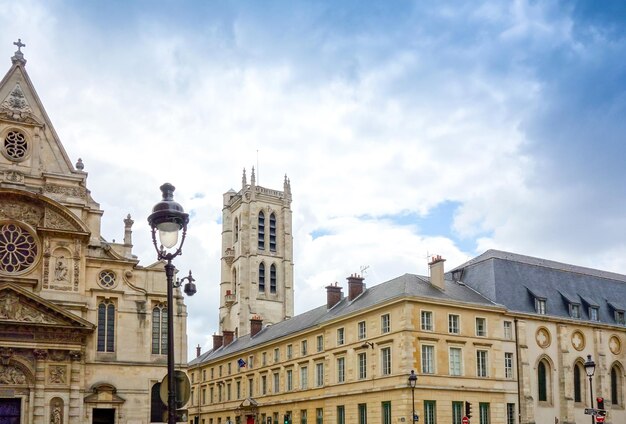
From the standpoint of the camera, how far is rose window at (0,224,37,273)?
3709cm

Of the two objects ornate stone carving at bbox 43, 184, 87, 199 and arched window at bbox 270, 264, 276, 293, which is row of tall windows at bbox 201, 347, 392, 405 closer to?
ornate stone carving at bbox 43, 184, 87, 199

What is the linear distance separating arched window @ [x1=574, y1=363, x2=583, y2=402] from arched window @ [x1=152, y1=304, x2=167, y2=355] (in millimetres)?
25169

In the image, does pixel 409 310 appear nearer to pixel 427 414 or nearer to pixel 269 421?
pixel 427 414

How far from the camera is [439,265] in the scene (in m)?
46.0

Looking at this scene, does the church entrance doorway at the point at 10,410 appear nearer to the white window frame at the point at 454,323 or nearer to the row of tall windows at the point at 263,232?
the white window frame at the point at 454,323

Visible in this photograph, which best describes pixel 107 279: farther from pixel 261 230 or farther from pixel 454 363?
pixel 261 230

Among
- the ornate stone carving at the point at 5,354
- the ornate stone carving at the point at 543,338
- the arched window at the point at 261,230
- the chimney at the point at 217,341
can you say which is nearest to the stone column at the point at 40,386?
the ornate stone carving at the point at 5,354

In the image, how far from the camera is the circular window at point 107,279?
128ft

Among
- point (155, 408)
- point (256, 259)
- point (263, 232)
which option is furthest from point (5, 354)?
point (263, 232)

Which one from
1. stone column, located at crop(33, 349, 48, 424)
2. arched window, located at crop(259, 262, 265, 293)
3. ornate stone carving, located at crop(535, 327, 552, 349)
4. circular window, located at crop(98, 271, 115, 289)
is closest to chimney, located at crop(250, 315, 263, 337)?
arched window, located at crop(259, 262, 265, 293)

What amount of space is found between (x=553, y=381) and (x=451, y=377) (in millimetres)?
7929

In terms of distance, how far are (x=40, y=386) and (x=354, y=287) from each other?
22131 millimetres

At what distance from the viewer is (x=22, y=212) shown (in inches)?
1480

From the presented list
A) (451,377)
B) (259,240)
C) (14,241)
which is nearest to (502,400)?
(451,377)
